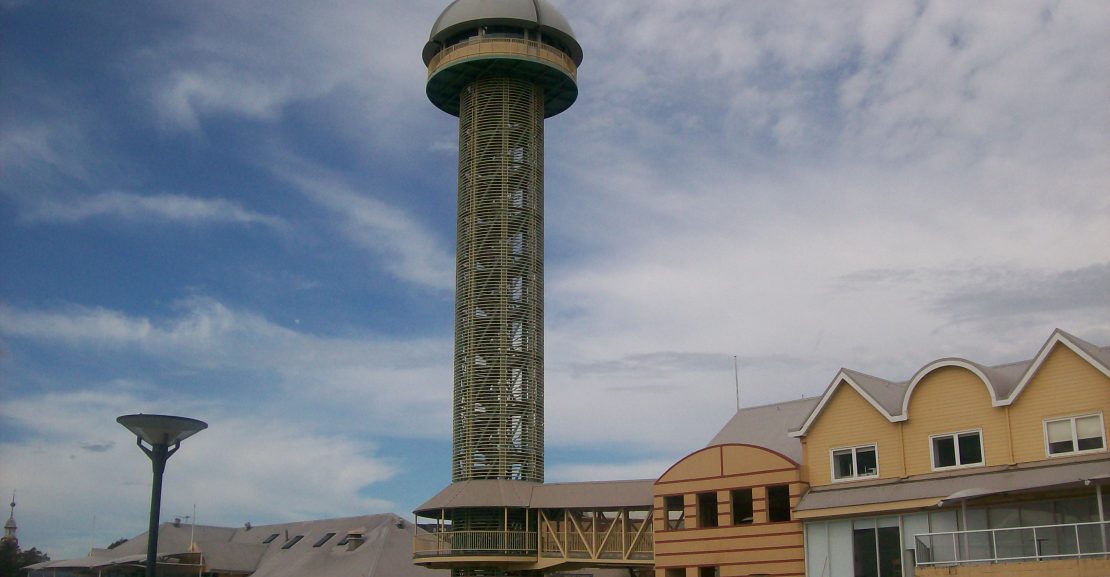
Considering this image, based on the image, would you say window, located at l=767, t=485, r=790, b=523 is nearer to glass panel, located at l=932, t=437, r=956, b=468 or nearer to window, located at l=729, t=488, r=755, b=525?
window, located at l=729, t=488, r=755, b=525

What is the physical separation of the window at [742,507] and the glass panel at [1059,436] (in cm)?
1308

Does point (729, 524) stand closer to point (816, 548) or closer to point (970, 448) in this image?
point (816, 548)

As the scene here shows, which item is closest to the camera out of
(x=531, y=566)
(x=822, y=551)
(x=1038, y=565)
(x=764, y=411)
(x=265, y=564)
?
(x=1038, y=565)

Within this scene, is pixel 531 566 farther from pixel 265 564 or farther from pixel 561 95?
pixel 265 564

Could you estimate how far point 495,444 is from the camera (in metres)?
61.9

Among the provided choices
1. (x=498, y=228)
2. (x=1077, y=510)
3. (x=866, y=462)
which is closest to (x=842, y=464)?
(x=866, y=462)

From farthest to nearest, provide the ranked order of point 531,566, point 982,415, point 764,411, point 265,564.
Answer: point 265,564 → point 531,566 → point 764,411 → point 982,415

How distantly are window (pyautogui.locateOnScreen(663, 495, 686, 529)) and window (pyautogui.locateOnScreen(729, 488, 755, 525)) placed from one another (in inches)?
89.0

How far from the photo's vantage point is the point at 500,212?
65562mm

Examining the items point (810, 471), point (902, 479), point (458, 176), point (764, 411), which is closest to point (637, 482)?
point (764, 411)

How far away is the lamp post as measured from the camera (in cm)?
3050

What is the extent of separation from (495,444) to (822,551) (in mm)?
21645

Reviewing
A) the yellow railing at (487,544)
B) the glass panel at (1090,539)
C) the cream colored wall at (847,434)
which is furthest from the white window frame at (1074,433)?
the yellow railing at (487,544)

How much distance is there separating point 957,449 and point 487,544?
25461 mm
